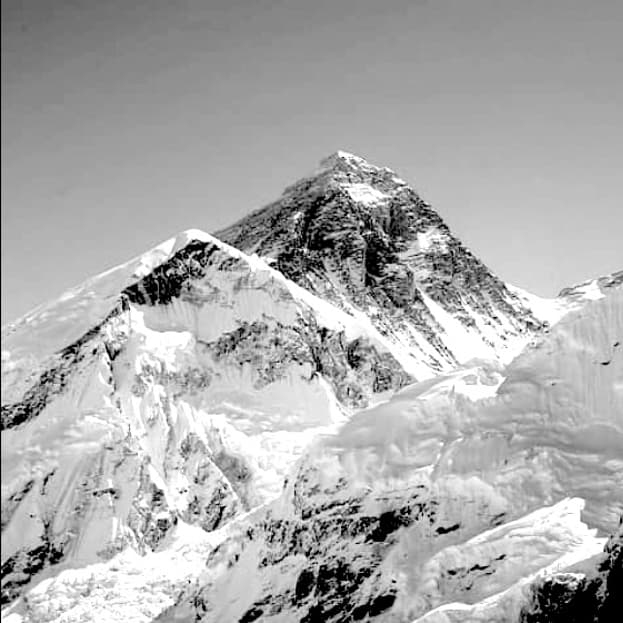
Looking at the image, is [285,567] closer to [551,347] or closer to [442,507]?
[442,507]

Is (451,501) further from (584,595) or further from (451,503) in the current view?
(584,595)

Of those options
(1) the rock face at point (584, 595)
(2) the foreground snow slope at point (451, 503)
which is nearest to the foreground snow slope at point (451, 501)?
(2) the foreground snow slope at point (451, 503)

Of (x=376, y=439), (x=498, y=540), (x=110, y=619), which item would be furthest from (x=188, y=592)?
(x=498, y=540)

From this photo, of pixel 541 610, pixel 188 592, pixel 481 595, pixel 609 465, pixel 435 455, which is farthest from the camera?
pixel 188 592

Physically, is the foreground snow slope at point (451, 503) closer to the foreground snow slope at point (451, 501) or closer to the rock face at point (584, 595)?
the foreground snow slope at point (451, 501)

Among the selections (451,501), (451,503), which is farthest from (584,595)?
(451,501)

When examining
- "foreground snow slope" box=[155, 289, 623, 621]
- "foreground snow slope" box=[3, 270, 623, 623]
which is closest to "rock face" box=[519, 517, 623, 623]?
"foreground snow slope" box=[3, 270, 623, 623]

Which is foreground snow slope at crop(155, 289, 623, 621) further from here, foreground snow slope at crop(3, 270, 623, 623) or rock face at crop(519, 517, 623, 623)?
rock face at crop(519, 517, 623, 623)

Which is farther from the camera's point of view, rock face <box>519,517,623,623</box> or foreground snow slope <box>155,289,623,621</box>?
foreground snow slope <box>155,289,623,621</box>

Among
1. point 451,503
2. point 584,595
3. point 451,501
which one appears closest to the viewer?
point 584,595
